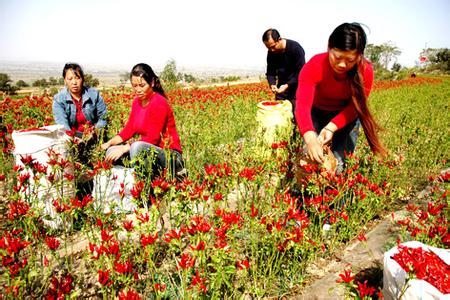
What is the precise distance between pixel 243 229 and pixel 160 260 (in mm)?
673

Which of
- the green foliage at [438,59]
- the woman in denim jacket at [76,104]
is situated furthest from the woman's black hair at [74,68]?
the green foliage at [438,59]

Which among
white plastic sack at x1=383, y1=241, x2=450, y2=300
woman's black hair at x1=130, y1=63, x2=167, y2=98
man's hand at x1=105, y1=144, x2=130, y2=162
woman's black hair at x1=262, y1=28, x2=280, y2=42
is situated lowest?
white plastic sack at x1=383, y1=241, x2=450, y2=300

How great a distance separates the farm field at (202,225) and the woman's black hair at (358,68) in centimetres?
42

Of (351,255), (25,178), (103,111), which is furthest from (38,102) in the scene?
(351,255)

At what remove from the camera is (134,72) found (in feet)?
10.2

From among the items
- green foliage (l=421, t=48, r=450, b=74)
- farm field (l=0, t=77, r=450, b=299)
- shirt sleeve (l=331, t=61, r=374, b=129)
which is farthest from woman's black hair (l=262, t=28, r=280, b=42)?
green foliage (l=421, t=48, r=450, b=74)

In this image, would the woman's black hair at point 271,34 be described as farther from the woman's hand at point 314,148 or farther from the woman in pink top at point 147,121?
the woman's hand at point 314,148

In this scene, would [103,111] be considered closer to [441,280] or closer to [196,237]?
[196,237]

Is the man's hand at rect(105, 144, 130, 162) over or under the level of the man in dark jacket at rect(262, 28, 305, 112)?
under

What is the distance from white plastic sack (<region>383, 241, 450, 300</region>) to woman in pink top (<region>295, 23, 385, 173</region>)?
2.86 feet

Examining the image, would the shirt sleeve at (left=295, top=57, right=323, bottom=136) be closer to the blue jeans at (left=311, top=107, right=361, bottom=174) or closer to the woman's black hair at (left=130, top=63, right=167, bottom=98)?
the blue jeans at (left=311, top=107, right=361, bottom=174)

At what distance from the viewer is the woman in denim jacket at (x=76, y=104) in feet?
12.1

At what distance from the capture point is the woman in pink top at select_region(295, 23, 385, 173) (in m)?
2.24

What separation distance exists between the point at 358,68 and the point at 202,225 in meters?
1.91
